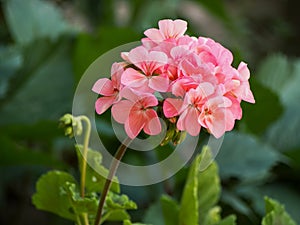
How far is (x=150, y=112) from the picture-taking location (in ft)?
1.05

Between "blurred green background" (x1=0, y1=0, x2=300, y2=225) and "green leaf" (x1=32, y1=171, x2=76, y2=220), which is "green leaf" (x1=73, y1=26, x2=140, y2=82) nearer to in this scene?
"blurred green background" (x1=0, y1=0, x2=300, y2=225)

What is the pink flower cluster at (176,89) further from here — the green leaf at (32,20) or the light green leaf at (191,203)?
the green leaf at (32,20)

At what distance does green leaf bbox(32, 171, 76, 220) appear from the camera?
1.37 feet

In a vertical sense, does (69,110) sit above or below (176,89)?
below

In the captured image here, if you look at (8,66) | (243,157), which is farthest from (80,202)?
(8,66)

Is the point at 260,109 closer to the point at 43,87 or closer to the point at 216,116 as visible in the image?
the point at 43,87

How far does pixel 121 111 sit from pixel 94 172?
0.09 m

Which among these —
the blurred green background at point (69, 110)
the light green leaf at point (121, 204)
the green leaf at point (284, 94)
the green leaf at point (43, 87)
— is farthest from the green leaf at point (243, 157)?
the light green leaf at point (121, 204)

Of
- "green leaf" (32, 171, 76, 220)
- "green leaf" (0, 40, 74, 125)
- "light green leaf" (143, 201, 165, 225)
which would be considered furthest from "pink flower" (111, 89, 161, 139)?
"green leaf" (0, 40, 74, 125)

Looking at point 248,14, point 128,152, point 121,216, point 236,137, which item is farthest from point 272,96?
point 248,14

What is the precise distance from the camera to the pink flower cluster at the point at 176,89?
0.32 m

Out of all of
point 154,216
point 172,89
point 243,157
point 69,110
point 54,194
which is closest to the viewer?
point 172,89

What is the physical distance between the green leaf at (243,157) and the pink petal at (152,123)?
39 cm

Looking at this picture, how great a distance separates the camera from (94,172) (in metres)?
0.41
